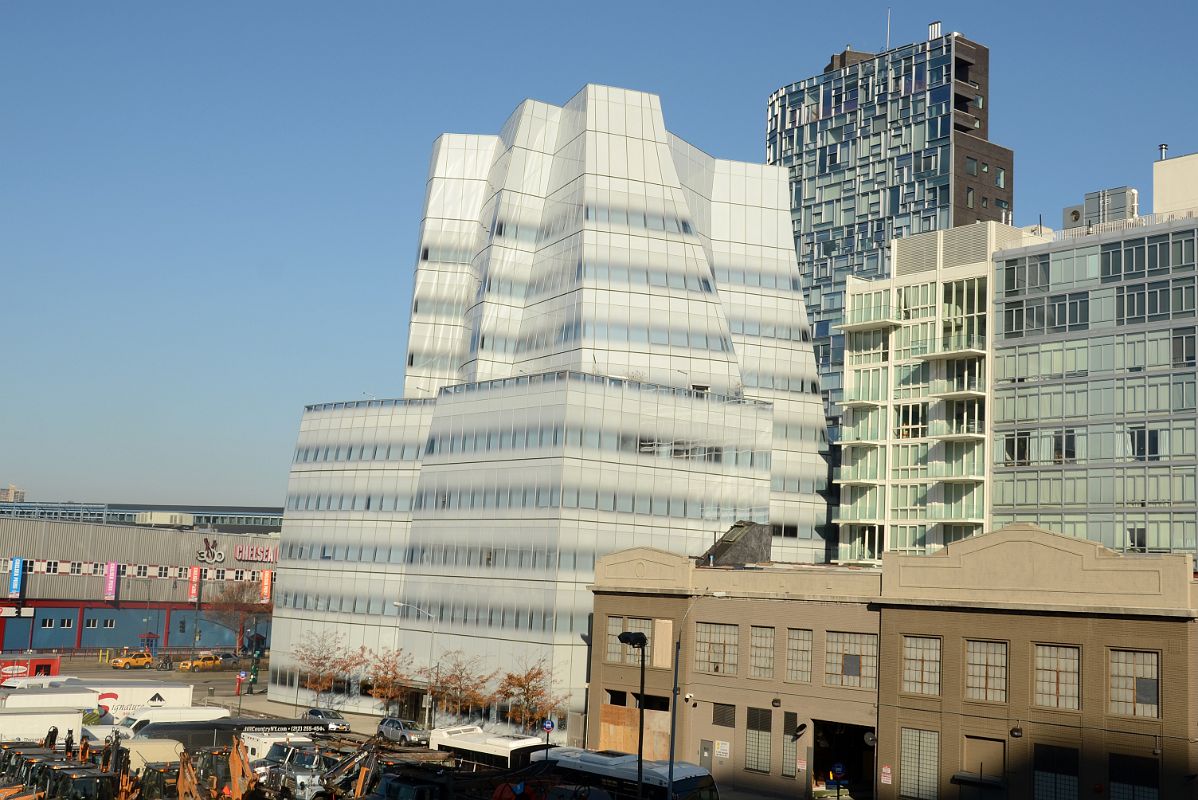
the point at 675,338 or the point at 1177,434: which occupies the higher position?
the point at 675,338

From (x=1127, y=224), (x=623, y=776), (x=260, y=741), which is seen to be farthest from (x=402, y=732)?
(x=1127, y=224)

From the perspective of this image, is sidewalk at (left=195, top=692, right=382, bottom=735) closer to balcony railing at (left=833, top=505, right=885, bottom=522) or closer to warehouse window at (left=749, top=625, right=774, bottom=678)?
warehouse window at (left=749, top=625, right=774, bottom=678)

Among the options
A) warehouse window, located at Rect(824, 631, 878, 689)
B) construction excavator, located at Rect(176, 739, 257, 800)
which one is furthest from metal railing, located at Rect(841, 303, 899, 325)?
construction excavator, located at Rect(176, 739, 257, 800)

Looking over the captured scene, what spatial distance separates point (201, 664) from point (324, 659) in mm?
36710

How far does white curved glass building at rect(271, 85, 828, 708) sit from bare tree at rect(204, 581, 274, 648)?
42.9m

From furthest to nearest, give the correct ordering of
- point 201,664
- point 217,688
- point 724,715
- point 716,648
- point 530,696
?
point 201,664
point 217,688
point 530,696
point 716,648
point 724,715

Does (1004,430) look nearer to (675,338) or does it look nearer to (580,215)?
(675,338)

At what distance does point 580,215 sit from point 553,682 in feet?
126

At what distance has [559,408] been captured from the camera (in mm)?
92375

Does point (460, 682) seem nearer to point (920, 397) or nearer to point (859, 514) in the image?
point (859, 514)

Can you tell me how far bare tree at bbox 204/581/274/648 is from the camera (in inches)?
6122

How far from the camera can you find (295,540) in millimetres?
114812

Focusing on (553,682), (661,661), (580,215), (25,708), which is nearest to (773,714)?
(661,661)

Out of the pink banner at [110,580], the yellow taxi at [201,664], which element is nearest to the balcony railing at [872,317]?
the yellow taxi at [201,664]
